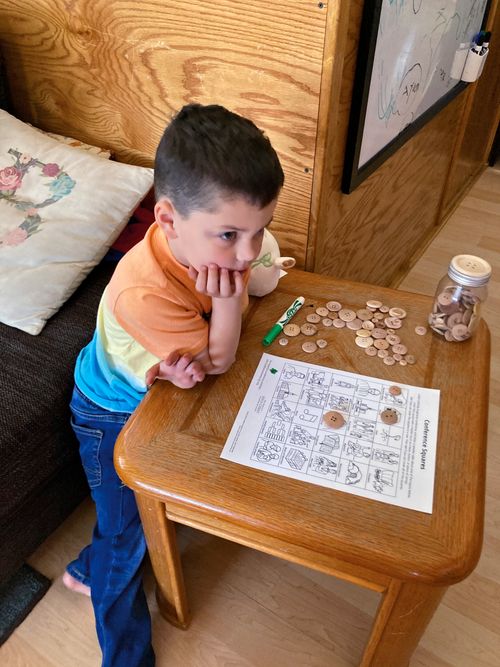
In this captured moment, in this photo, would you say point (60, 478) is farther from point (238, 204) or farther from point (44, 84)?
point (44, 84)

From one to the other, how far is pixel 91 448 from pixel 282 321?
1.39 feet

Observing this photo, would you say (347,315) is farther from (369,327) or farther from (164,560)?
(164,560)

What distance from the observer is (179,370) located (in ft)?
2.70

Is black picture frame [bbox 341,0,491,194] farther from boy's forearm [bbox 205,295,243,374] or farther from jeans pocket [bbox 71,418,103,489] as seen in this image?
jeans pocket [bbox 71,418,103,489]

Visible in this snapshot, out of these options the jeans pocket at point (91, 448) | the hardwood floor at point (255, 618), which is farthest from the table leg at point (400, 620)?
the jeans pocket at point (91, 448)

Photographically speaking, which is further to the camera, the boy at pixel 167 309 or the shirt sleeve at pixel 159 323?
the shirt sleeve at pixel 159 323

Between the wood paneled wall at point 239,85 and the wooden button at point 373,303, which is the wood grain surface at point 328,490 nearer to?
the wooden button at point 373,303

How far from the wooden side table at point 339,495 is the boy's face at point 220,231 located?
0.71 ft

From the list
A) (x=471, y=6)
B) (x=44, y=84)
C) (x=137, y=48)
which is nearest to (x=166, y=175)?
(x=137, y=48)

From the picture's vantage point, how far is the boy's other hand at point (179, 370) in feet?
2.69

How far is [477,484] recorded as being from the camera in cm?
72

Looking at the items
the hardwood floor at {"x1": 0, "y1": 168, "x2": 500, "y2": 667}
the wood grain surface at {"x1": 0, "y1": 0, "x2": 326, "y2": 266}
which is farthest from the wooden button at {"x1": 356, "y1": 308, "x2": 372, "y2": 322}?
the hardwood floor at {"x1": 0, "y1": 168, "x2": 500, "y2": 667}

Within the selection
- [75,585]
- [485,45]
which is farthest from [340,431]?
[485,45]

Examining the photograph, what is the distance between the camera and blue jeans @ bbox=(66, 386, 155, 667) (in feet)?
3.29
